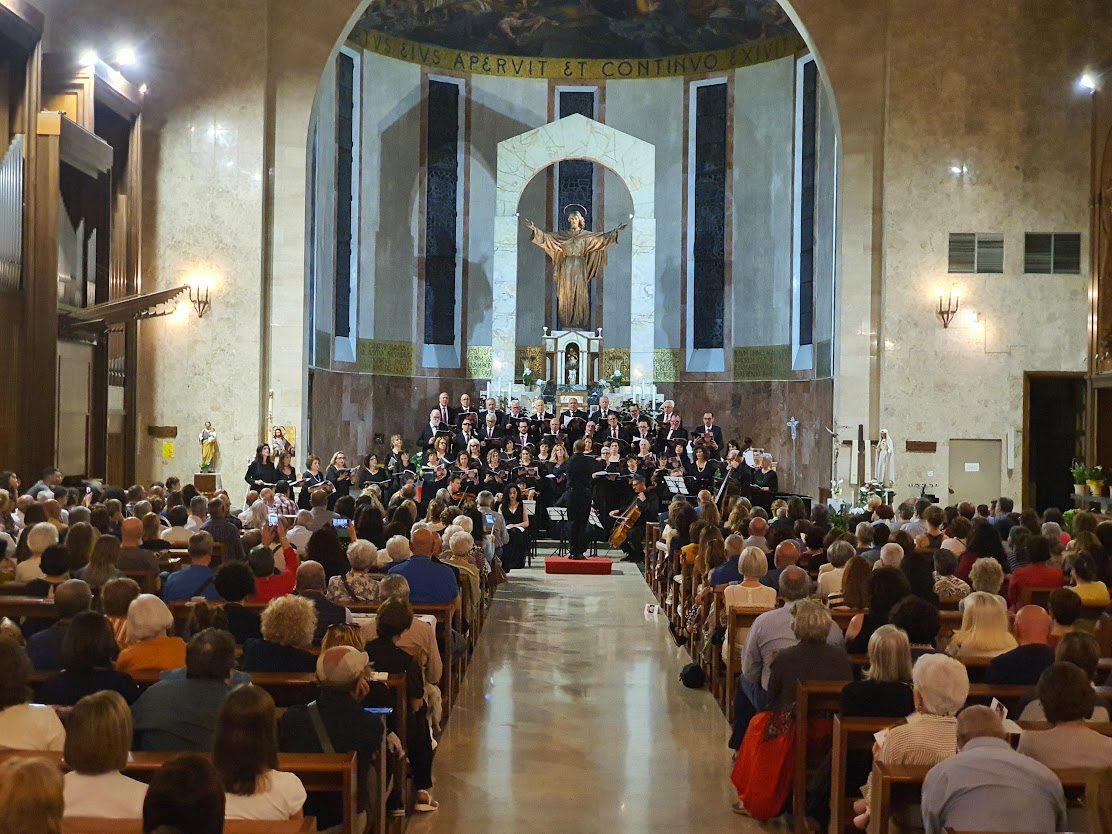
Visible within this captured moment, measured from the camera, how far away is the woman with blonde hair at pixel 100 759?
316 cm

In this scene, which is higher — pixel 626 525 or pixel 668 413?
pixel 668 413

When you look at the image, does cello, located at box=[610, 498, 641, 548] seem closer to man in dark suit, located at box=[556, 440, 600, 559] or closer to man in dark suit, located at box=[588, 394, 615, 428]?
man in dark suit, located at box=[556, 440, 600, 559]

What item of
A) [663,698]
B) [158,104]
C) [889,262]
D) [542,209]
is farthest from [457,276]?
[663,698]

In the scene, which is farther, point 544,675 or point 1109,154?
point 1109,154

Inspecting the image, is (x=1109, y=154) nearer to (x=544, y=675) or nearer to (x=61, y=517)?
(x=544, y=675)

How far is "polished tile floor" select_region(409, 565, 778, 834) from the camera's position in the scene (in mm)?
5566

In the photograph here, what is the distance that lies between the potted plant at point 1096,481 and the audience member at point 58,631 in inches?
Result: 478

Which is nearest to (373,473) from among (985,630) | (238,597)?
(238,597)

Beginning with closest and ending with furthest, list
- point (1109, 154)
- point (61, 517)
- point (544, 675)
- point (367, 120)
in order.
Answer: point (544, 675) → point (61, 517) → point (1109, 154) → point (367, 120)

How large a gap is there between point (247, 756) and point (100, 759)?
1.22 feet

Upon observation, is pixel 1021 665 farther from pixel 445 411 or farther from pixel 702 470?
pixel 445 411

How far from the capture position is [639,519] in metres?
15.3

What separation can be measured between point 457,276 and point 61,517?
15.0m

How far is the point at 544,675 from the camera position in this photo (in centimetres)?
856
